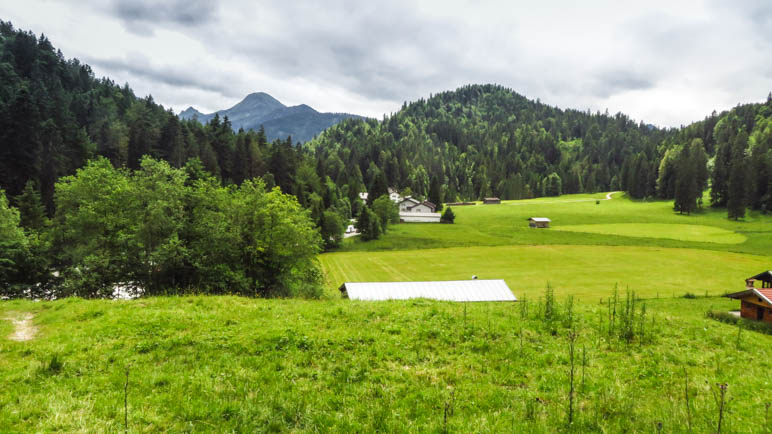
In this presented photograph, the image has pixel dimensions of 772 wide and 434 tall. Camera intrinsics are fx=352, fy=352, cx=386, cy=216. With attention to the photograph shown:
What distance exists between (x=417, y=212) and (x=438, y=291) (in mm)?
88925

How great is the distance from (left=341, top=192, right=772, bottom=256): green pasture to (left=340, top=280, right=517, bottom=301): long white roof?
39.7m

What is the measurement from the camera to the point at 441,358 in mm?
10258

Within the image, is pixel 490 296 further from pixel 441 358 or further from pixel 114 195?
pixel 114 195

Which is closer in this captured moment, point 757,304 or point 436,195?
point 757,304

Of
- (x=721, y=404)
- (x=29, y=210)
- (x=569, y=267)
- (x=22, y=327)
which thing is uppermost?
(x=29, y=210)

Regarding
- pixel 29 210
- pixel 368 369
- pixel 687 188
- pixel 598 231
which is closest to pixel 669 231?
pixel 598 231

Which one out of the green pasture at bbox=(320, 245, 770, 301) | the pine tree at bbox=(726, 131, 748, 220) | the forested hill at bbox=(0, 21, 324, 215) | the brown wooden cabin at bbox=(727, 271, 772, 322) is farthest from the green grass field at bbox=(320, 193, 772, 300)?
the forested hill at bbox=(0, 21, 324, 215)

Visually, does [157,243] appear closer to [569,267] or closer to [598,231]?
[569,267]

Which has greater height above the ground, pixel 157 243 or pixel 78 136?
pixel 78 136

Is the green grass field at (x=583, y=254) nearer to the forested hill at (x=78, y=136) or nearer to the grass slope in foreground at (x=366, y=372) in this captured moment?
the grass slope in foreground at (x=366, y=372)

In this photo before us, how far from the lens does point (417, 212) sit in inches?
4783

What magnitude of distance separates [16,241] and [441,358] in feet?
112

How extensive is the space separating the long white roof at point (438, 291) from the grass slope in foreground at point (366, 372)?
17.4 m

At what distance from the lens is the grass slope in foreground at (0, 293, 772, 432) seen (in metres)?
6.86
